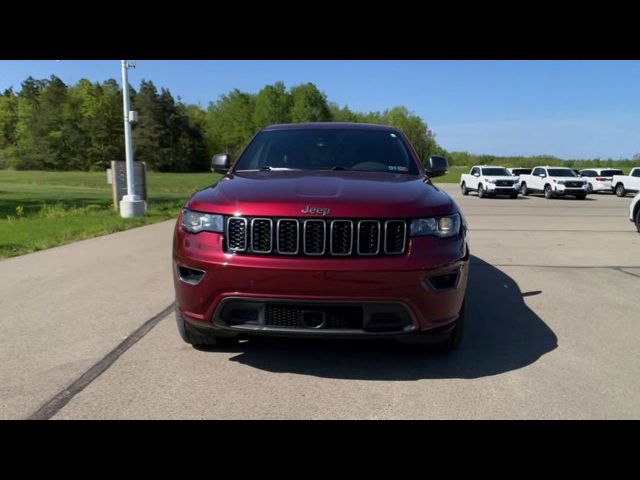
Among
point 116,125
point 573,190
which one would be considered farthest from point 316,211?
point 116,125

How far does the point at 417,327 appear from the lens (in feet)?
10.5

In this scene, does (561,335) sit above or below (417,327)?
below

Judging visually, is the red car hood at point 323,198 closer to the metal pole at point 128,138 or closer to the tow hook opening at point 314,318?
the tow hook opening at point 314,318

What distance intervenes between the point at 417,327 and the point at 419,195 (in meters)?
0.89

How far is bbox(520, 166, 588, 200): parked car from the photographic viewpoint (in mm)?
26438

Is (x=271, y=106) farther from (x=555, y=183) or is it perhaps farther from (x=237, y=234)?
(x=237, y=234)

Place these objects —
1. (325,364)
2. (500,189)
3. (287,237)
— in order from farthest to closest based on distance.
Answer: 1. (500,189)
2. (325,364)
3. (287,237)

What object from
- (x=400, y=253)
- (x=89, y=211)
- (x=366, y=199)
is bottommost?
(x=89, y=211)

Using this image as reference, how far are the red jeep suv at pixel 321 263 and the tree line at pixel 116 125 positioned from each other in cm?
8147

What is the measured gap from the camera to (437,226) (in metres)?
3.31

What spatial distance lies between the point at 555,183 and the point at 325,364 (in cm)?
2678
